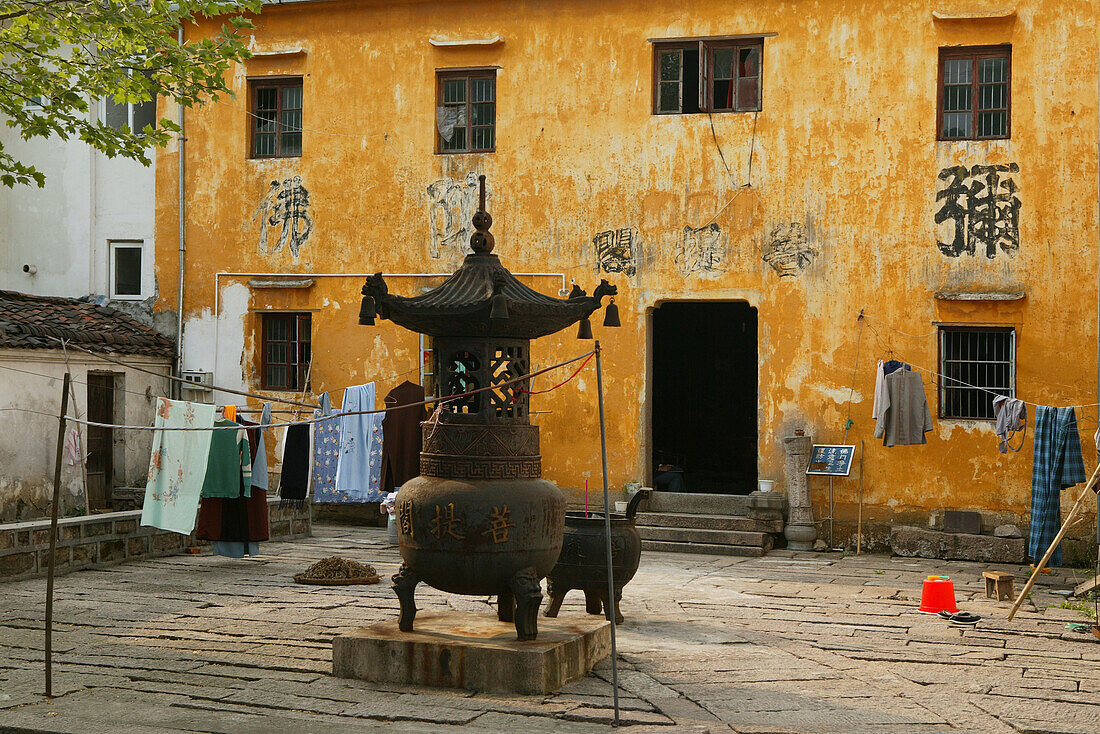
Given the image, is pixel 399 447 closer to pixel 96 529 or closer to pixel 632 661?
pixel 96 529

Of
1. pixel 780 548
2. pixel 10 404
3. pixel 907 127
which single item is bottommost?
pixel 780 548

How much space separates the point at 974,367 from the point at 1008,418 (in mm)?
1520

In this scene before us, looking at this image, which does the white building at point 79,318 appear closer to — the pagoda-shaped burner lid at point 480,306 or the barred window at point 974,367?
the pagoda-shaped burner lid at point 480,306

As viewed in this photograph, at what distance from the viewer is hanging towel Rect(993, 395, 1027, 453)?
44.9ft

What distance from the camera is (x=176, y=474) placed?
13141mm

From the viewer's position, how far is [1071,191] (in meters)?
14.8

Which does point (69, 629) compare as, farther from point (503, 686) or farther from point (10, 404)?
point (10, 404)

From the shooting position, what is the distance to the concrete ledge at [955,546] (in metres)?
14.4

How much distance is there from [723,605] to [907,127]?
7.44 meters

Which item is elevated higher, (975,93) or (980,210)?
(975,93)

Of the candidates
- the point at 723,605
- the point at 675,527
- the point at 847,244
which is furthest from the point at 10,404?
the point at 847,244

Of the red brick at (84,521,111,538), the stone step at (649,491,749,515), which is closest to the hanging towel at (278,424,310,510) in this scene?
the red brick at (84,521,111,538)

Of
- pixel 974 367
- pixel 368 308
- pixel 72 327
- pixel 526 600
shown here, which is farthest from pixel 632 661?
pixel 72 327

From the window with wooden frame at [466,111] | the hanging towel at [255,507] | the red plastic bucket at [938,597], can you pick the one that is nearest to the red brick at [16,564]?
the hanging towel at [255,507]
